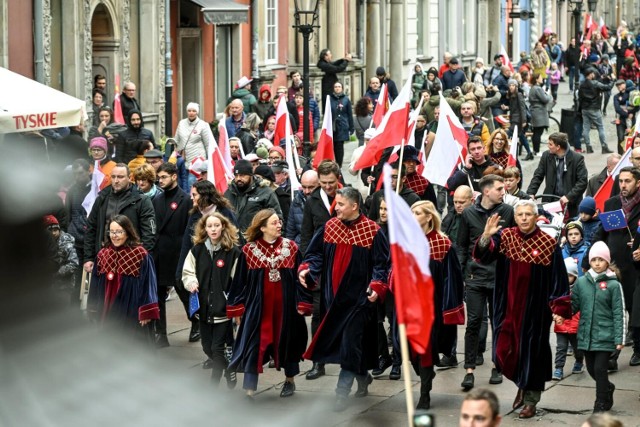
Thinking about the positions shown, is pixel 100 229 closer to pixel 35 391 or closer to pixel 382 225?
pixel 382 225

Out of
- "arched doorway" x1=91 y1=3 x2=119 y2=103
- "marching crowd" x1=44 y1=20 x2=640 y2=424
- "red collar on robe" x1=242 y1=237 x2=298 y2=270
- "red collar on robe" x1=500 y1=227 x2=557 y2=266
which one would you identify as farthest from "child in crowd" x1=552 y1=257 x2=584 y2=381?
"arched doorway" x1=91 y1=3 x2=119 y2=103

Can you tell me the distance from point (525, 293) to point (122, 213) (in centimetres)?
395

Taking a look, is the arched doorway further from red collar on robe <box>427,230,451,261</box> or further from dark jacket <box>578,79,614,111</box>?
red collar on robe <box>427,230,451,261</box>

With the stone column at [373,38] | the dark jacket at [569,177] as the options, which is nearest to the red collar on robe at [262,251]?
the dark jacket at [569,177]

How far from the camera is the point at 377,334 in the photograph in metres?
12.8

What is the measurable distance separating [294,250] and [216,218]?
0.73m

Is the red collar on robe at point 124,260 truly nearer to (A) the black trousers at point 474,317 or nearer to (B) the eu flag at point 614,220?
(A) the black trousers at point 474,317

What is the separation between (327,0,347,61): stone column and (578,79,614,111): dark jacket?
323 inches

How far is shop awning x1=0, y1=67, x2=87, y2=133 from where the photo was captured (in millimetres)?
14742

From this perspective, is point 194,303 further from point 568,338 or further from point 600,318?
point 600,318

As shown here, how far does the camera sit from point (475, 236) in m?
13.5

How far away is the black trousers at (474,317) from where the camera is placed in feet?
43.0

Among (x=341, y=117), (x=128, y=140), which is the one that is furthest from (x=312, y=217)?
(x=341, y=117)

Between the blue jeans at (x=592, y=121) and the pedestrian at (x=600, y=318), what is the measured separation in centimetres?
1972
